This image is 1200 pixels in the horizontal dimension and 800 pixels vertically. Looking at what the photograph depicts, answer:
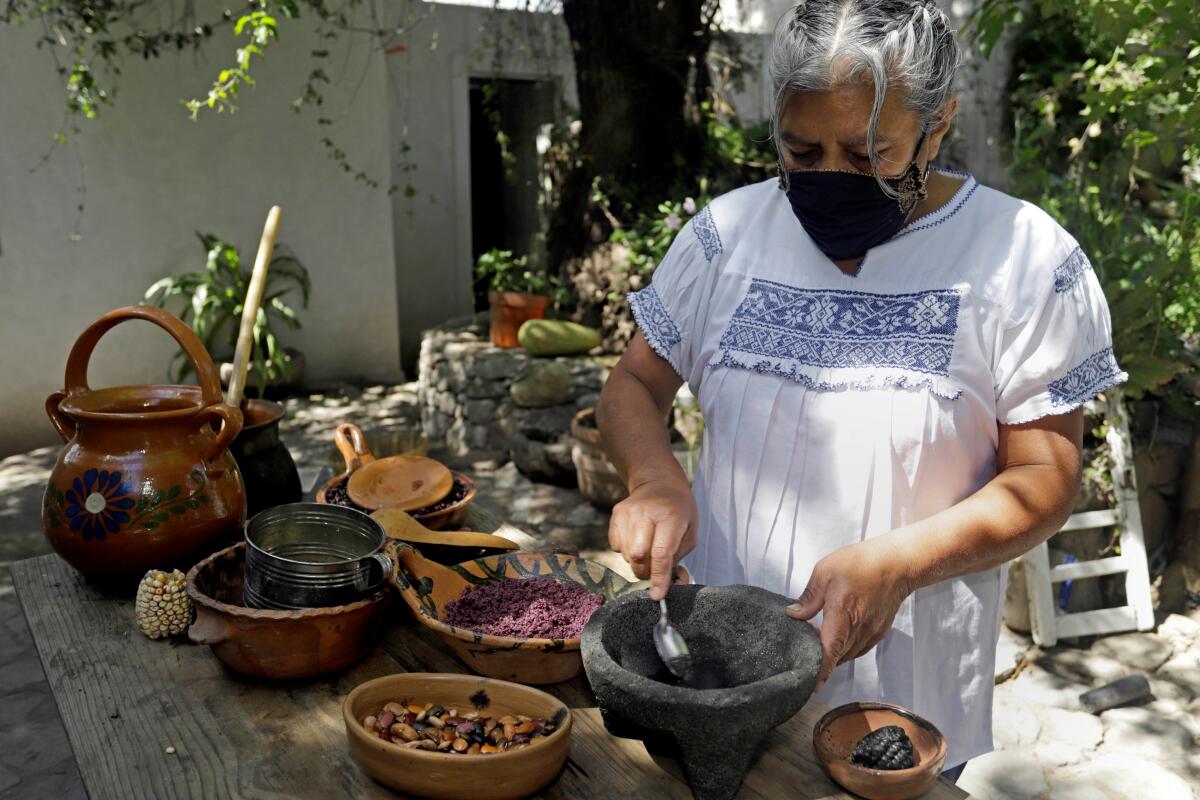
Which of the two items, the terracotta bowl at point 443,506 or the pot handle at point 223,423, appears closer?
the pot handle at point 223,423

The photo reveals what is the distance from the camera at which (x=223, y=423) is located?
178 cm

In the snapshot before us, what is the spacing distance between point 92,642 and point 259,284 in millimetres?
821

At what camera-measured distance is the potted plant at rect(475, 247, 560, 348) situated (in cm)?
639

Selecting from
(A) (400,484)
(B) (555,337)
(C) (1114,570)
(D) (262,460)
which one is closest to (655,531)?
(A) (400,484)

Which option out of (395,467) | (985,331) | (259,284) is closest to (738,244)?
(985,331)

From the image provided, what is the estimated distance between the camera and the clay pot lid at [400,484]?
1981 mm

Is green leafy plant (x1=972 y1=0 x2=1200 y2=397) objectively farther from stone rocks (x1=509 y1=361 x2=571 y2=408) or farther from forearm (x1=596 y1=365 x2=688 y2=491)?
stone rocks (x1=509 y1=361 x2=571 y2=408)

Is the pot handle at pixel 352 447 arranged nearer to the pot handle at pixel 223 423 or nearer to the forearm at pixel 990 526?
the pot handle at pixel 223 423

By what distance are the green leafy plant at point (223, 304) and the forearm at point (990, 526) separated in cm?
567

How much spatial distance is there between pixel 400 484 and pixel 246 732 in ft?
2.43

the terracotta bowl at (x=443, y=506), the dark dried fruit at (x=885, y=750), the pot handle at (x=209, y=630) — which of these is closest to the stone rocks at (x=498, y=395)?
the terracotta bowl at (x=443, y=506)

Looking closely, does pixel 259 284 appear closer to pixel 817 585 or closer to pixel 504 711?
pixel 504 711

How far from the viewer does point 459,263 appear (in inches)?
342

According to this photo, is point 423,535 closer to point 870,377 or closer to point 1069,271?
point 870,377
